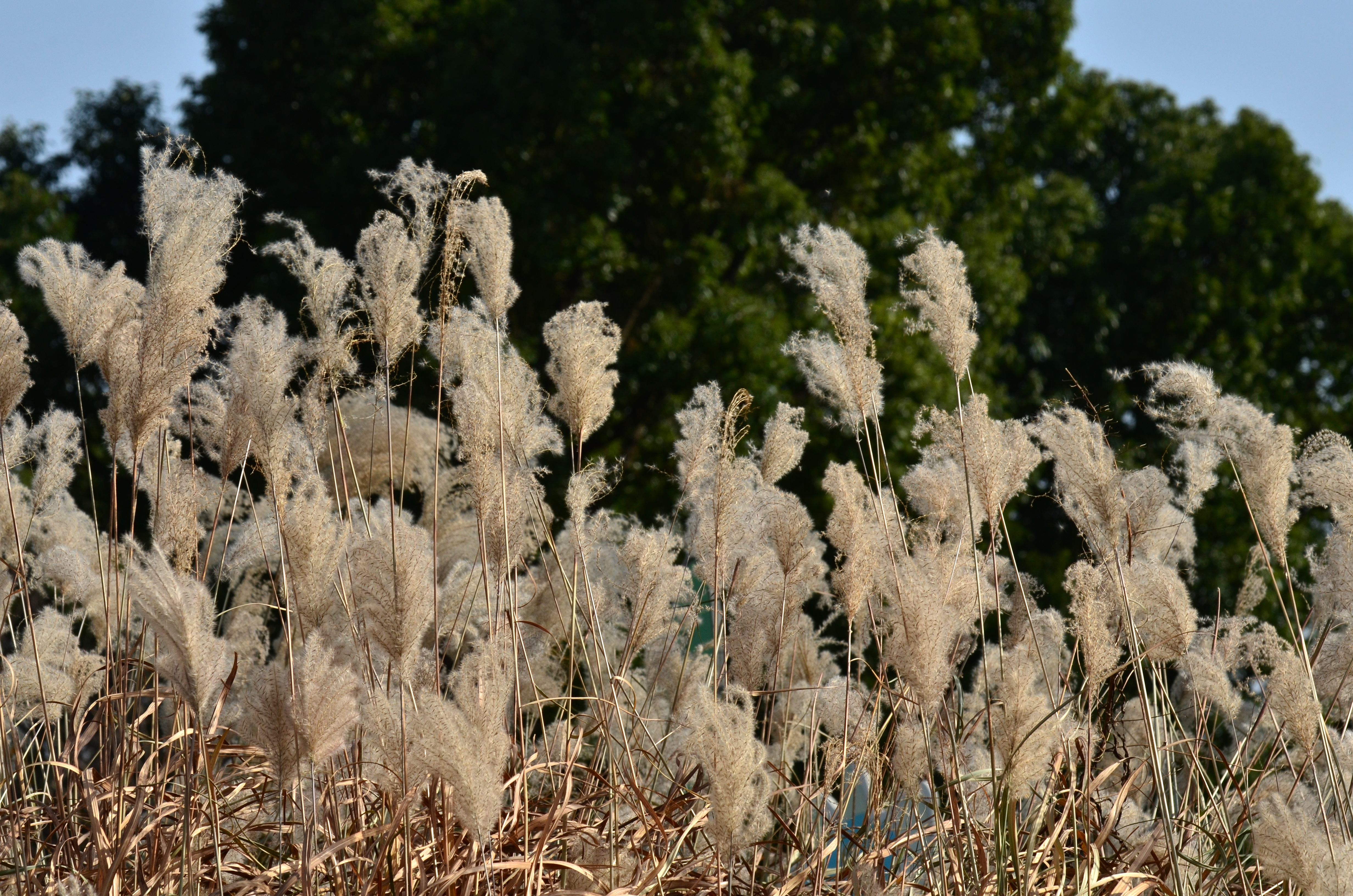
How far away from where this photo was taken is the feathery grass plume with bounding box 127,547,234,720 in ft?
5.46

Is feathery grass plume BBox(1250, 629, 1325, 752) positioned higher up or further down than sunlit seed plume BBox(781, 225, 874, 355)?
further down

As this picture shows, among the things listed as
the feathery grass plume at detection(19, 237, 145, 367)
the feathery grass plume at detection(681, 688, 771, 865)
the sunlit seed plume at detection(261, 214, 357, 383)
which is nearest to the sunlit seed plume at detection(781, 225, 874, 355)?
the feathery grass plume at detection(681, 688, 771, 865)

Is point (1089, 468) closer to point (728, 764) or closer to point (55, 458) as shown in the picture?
point (728, 764)

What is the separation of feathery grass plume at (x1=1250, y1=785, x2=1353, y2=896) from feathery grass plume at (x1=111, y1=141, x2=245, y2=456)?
196 centimetres

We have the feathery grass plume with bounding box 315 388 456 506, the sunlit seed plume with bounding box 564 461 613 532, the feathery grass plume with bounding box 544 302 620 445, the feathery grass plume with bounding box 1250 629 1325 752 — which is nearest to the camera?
the feathery grass plume with bounding box 1250 629 1325 752

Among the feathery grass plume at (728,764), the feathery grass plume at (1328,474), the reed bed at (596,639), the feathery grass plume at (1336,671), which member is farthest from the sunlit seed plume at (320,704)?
the feathery grass plume at (1336,671)

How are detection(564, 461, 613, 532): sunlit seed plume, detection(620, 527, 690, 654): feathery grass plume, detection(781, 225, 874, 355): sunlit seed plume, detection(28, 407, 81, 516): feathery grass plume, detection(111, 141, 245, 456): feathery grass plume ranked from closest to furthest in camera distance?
1. detection(111, 141, 245, 456): feathery grass plume
2. detection(781, 225, 874, 355): sunlit seed plume
3. detection(564, 461, 613, 532): sunlit seed plume
4. detection(620, 527, 690, 654): feathery grass plume
5. detection(28, 407, 81, 516): feathery grass plume

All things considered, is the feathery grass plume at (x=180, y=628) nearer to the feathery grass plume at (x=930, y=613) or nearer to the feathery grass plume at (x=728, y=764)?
the feathery grass plume at (x=728, y=764)

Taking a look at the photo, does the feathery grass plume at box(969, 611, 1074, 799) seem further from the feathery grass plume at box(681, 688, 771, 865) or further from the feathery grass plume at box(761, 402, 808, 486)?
the feathery grass plume at box(761, 402, 808, 486)

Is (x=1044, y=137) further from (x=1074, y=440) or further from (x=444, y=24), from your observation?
(x=1074, y=440)

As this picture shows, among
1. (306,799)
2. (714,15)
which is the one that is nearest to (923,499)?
(306,799)

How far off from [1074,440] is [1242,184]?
515 inches

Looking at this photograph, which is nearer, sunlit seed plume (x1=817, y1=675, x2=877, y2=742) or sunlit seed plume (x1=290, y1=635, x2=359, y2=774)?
sunlit seed plume (x1=290, y1=635, x2=359, y2=774)

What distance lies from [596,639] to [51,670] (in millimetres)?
1290
